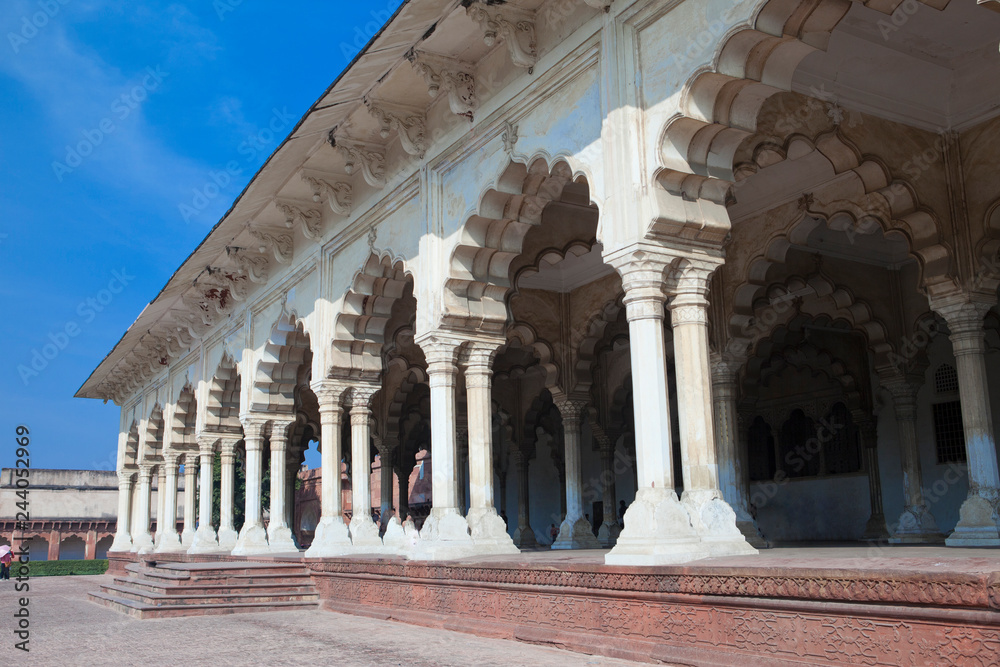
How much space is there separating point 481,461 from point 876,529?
7456mm

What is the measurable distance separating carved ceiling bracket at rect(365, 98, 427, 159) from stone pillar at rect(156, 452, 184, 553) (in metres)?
13.0

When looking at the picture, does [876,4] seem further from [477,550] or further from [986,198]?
[477,550]

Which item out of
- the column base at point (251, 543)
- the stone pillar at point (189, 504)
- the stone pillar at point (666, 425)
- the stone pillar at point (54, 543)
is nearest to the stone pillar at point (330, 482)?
the column base at point (251, 543)

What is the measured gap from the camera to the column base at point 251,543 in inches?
581

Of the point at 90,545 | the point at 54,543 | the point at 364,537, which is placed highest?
the point at 364,537

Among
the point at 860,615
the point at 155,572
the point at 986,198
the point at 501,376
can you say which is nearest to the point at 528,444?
the point at 501,376

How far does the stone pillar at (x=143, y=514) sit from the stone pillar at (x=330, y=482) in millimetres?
12514

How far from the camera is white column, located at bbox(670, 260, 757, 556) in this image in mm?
6727

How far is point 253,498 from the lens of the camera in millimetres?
15648

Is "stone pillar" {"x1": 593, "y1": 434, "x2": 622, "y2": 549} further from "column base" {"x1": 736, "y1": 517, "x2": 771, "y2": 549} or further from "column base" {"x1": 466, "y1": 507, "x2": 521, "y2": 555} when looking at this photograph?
"column base" {"x1": 466, "y1": 507, "x2": 521, "y2": 555}

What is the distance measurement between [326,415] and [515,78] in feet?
19.0

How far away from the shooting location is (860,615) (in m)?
4.45

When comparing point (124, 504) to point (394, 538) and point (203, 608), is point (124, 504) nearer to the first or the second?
point (203, 608)

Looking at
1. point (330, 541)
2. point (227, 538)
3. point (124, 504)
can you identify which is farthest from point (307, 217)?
point (124, 504)
